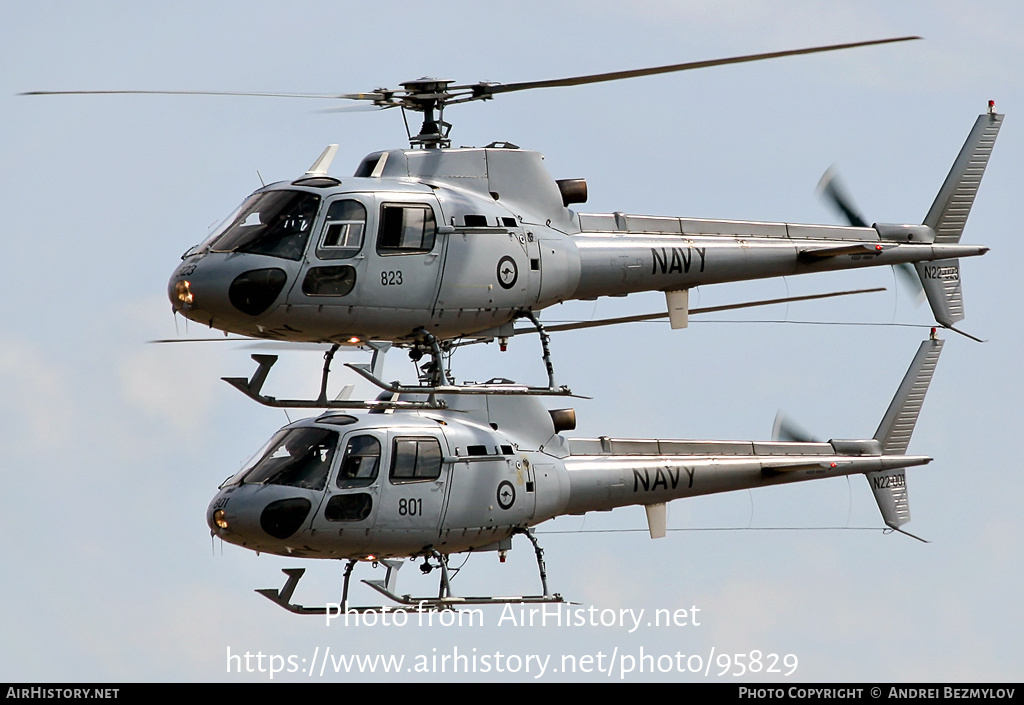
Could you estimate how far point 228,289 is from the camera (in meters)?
25.3

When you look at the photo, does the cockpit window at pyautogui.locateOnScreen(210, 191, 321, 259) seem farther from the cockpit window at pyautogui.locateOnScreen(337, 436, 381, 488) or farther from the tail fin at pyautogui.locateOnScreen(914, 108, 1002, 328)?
the tail fin at pyautogui.locateOnScreen(914, 108, 1002, 328)

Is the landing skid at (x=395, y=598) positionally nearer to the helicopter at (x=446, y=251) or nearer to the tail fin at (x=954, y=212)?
the helicopter at (x=446, y=251)

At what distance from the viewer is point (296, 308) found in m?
25.7

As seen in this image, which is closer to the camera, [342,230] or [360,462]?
[342,230]

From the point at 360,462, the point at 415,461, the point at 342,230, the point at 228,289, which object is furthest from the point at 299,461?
the point at 342,230

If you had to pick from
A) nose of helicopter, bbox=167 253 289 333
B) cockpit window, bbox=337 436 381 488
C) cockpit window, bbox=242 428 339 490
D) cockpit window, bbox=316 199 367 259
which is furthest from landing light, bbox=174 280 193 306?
cockpit window, bbox=337 436 381 488

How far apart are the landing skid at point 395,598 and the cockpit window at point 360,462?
1432 millimetres

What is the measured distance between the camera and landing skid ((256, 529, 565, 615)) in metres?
28.3

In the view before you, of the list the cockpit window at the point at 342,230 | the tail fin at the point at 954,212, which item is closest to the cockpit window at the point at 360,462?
the cockpit window at the point at 342,230

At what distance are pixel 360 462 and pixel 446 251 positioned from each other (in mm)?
3353

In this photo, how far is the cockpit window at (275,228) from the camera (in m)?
25.7

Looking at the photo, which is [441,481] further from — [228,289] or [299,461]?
[228,289]

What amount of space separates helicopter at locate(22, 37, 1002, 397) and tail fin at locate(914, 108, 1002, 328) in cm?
104

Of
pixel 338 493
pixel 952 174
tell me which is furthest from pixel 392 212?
pixel 952 174
